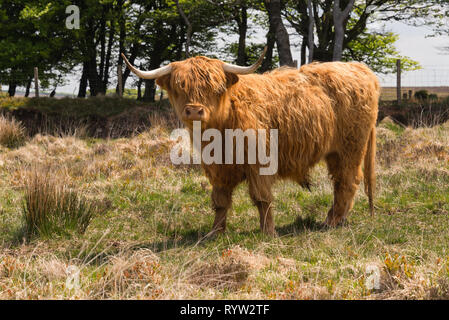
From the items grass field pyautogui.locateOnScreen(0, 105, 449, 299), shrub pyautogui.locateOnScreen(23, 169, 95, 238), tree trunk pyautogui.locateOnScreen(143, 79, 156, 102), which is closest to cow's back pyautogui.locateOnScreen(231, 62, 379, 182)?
grass field pyautogui.locateOnScreen(0, 105, 449, 299)

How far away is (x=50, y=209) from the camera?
3922 millimetres

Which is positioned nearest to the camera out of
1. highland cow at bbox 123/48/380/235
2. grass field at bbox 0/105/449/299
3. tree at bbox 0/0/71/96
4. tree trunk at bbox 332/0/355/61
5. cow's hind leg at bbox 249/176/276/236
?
grass field at bbox 0/105/449/299

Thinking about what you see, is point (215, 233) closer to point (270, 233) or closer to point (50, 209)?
point (270, 233)

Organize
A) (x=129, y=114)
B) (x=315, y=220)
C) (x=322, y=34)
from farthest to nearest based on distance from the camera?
(x=322, y=34) < (x=129, y=114) < (x=315, y=220)

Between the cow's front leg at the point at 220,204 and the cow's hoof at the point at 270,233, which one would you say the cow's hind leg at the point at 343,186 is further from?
the cow's front leg at the point at 220,204

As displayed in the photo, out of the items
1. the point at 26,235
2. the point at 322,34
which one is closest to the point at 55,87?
the point at 322,34

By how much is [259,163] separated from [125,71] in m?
18.0

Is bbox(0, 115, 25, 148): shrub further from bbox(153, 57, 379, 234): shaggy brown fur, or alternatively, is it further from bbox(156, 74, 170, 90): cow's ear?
bbox(153, 57, 379, 234): shaggy brown fur

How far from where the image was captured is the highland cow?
11.6 feet

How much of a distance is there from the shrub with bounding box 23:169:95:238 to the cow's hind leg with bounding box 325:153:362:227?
95.7 inches

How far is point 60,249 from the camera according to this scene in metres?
3.60
